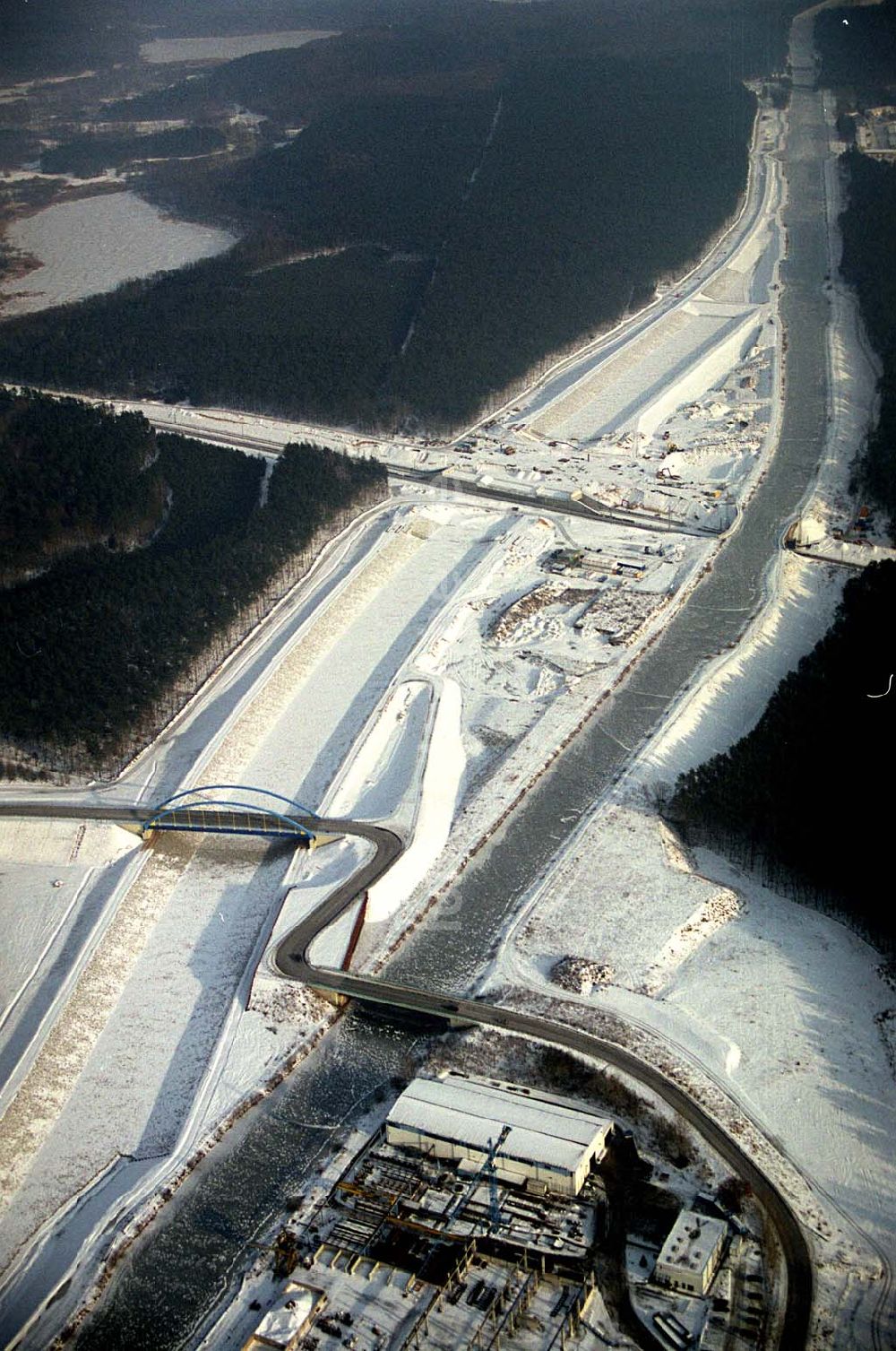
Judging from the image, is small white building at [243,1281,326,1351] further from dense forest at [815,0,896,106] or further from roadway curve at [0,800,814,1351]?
dense forest at [815,0,896,106]

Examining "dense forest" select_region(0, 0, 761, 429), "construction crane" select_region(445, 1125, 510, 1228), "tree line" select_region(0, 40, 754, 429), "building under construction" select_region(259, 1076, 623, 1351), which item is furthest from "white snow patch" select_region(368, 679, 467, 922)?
"dense forest" select_region(0, 0, 761, 429)

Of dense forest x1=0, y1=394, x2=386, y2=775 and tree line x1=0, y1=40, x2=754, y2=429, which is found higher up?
tree line x1=0, y1=40, x2=754, y2=429

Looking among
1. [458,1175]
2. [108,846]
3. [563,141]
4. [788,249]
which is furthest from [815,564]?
[563,141]

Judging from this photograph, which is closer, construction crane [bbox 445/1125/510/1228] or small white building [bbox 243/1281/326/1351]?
small white building [bbox 243/1281/326/1351]

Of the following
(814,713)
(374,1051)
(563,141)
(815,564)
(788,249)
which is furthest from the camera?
(563,141)

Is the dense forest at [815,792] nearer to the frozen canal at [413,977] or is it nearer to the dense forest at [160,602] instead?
the frozen canal at [413,977]

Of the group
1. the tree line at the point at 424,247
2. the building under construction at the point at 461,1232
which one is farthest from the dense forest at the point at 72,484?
the building under construction at the point at 461,1232

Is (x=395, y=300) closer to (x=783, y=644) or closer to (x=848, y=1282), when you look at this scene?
(x=783, y=644)
